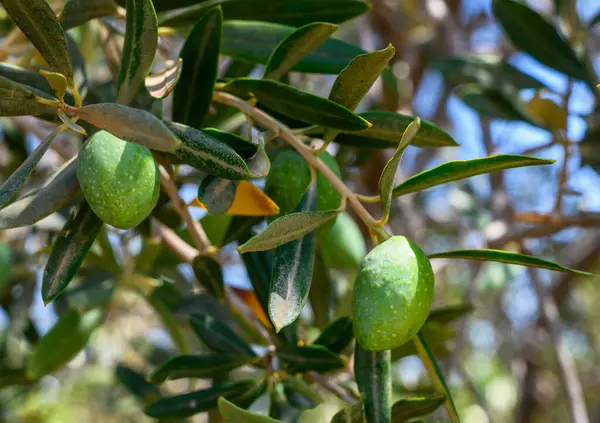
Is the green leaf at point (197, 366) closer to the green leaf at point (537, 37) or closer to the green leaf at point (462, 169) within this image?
the green leaf at point (462, 169)

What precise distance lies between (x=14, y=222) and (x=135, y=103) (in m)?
0.25

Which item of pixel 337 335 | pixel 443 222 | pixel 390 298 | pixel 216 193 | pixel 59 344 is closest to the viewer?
pixel 390 298

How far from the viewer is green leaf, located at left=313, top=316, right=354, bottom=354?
104 centimetres

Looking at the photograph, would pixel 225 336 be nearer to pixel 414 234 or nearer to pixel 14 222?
pixel 14 222

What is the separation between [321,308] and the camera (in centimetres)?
132

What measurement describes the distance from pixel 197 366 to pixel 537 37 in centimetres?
95

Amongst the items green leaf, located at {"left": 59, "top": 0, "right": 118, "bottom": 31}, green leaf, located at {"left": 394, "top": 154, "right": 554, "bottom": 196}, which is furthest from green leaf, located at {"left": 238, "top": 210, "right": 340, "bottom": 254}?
green leaf, located at {"left": 59, "top": 0, "right": 118, "bottom": 31}

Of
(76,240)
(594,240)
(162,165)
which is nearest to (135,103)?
(162,165)

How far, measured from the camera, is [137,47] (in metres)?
0.83

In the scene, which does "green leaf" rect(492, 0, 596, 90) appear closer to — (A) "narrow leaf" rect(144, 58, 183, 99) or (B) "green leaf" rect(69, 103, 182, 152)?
(A) "narrow leaf" rect(144, 58, 183, 99)

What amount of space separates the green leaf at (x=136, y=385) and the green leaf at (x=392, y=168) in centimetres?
98

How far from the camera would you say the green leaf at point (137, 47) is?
2.64 feet

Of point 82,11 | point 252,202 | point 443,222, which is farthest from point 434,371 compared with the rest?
point 443,222

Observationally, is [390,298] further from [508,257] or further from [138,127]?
[138,127]
